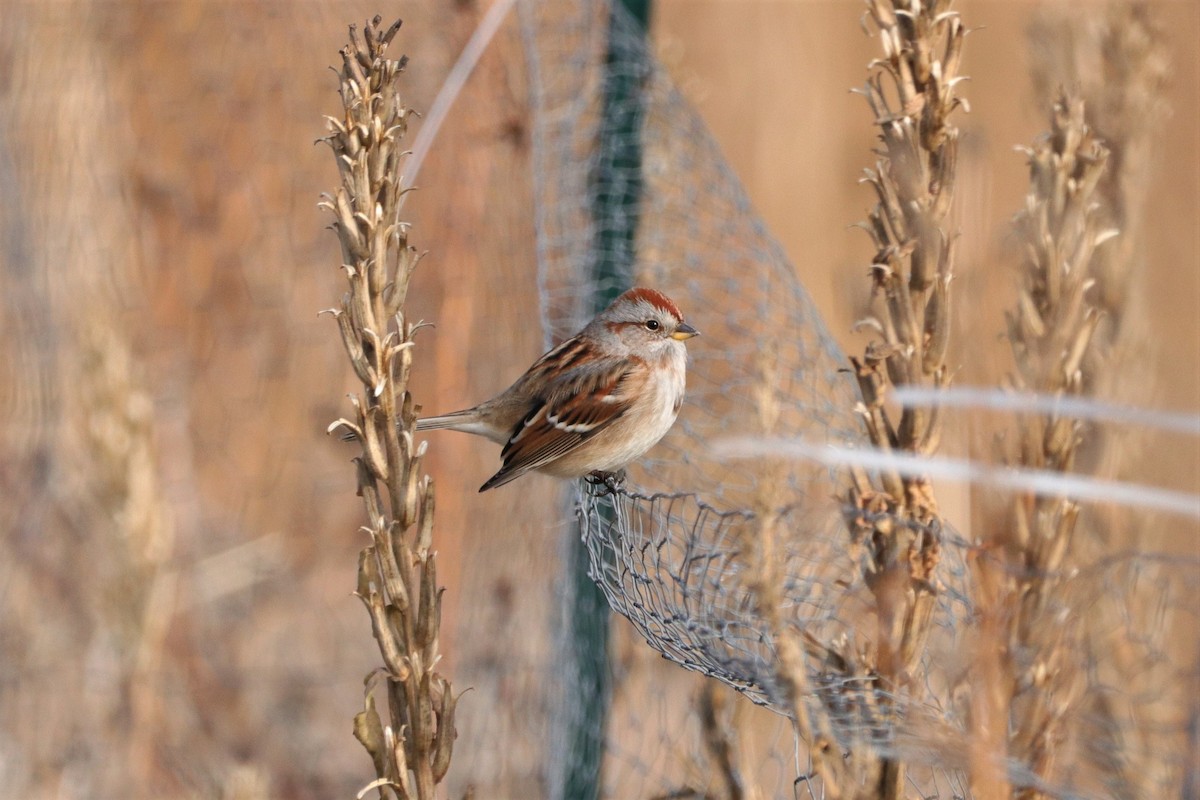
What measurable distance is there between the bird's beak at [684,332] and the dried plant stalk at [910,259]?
1.65 meters

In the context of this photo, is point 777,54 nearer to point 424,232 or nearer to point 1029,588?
point 424,232

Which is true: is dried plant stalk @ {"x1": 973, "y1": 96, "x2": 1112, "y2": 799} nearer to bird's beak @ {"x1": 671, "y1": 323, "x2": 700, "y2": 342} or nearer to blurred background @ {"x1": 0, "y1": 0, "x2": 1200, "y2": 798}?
blurred background @ {"x1": 0, "y1": 0, "x2": 1200, "y2": 798}

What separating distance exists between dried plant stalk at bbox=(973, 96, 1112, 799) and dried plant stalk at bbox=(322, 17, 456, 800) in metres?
0.61

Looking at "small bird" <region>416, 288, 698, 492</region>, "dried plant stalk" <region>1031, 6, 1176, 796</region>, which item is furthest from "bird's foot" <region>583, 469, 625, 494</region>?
"dried plant stalk" <region>1031, 6, 1176, 796</region>

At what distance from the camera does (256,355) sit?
520cm

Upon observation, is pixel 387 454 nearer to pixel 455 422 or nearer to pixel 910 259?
pixel 910 259

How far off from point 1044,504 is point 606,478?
76.0 inches

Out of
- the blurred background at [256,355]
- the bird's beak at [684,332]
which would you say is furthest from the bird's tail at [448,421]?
the bird's beak at [684,332]

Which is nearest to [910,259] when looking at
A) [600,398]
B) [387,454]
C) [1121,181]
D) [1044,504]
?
[1044,504]

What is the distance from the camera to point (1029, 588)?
1267 mm

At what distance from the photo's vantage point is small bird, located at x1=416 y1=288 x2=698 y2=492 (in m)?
3.23

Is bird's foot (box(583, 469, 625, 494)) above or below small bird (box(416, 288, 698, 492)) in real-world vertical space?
below

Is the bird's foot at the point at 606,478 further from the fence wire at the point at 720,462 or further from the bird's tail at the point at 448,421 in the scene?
the bird's tail at the point at 448,421

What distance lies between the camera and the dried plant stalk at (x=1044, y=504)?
1100 mm
